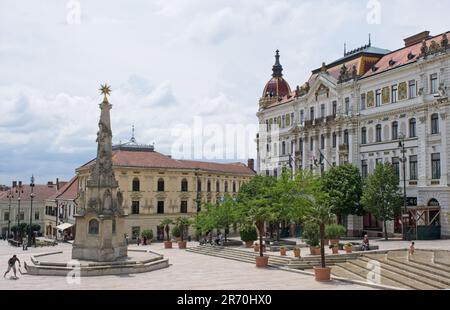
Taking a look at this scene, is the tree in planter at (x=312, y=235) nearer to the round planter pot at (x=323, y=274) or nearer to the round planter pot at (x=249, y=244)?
the round planter pot at (x=323, y=274)

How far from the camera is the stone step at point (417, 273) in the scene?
2402cm

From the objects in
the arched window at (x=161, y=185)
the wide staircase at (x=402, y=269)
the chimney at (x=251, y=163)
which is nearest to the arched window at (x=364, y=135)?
the wide staircase at (x=402, y=269)

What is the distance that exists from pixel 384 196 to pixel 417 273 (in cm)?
2055

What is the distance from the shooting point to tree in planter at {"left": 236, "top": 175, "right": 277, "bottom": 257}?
32.7 m

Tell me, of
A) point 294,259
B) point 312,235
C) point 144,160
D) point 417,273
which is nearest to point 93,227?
point 294,259

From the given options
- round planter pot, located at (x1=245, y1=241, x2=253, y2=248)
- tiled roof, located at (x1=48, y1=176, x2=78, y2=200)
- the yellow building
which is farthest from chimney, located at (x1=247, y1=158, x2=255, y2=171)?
round planter pot, located at (x1=245, y1=241, x2=253, y2=248)

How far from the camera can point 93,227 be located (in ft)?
106

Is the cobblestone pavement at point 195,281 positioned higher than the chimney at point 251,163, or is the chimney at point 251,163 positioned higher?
the chimney at point 251,163

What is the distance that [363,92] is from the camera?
55000 millimetres

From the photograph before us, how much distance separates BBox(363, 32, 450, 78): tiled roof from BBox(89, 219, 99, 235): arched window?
32898 millimetres

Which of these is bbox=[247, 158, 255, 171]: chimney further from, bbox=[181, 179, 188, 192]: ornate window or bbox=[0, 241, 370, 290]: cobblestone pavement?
bbox=[0, 241, 370, 290]: cobblestone pavement

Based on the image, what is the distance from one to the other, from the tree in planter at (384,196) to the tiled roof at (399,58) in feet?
36.3

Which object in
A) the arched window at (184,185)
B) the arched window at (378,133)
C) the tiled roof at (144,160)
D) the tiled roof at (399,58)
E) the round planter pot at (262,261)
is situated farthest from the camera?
the arched window at (184,185)
